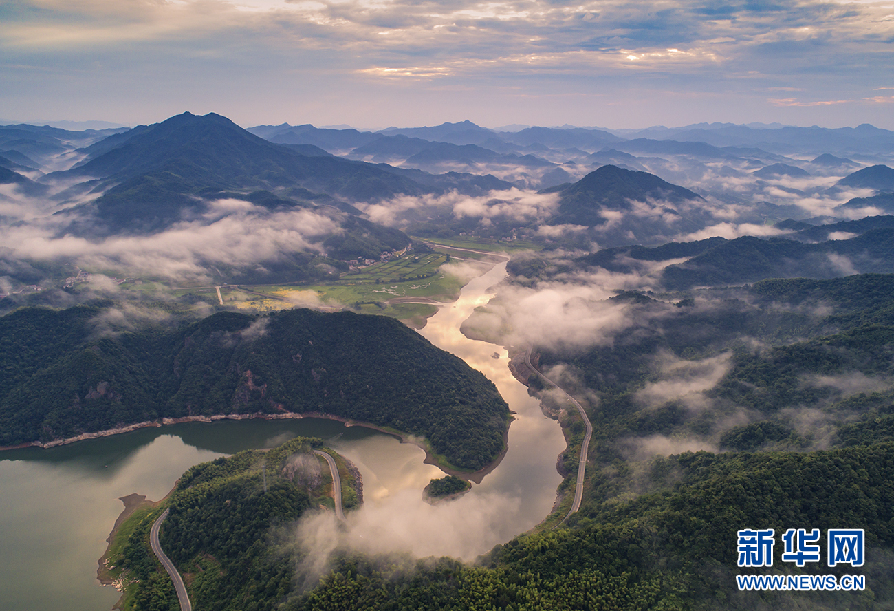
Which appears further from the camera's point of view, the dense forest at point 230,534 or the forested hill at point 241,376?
the forested hill at point 241,376

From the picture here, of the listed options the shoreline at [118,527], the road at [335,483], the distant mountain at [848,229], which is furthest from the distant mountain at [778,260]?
the shoreline at [118,527]

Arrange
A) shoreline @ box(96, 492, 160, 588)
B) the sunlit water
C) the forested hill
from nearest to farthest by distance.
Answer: shoreline @ box(96, 492, 160, 588) < the sunlit water < the forested hill

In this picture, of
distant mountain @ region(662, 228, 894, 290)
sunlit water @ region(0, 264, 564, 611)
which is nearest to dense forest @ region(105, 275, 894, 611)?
sunlit water @ region(0, 264, 564, 611)

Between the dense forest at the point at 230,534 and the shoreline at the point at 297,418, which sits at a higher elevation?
the dense forest at the point at 230,534

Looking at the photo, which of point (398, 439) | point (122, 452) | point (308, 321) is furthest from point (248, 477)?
point (308, 321)

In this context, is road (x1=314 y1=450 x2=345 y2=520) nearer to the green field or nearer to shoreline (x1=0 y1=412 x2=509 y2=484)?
shoreline (x1=0 y1=412 x2=509 y2=484)

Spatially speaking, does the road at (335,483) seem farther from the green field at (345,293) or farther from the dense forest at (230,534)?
the green field at (345,293)

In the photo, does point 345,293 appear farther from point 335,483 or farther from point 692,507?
point 692,507

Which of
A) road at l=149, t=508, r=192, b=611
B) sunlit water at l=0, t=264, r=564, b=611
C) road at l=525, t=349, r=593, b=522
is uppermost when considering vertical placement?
road at l=149, t=508, r=192, b=611
